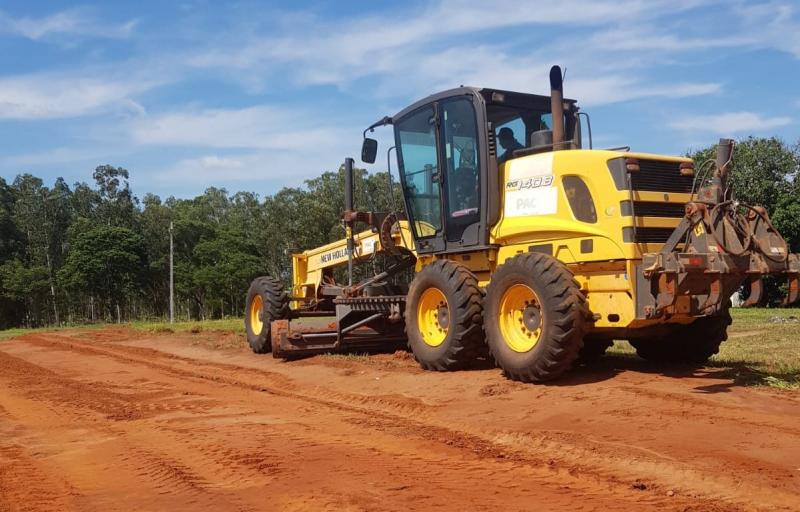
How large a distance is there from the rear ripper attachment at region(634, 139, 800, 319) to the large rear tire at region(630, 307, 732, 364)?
4.15 feet

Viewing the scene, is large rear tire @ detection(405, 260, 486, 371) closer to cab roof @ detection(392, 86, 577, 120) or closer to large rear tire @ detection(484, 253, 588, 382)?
large rear tire @ detection(484, 253, 588, 382)

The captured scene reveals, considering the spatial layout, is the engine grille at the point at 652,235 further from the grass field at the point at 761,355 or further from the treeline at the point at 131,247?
the treeline at the point at 131,247

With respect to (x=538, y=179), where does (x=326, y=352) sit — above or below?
below

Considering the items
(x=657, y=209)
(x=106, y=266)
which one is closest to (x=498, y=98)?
(x=657, y=209)

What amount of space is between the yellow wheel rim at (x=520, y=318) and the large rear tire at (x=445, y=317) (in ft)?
2.06

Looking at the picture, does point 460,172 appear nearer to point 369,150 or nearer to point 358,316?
point 369,150

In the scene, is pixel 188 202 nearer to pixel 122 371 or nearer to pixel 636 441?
pixel 122 371

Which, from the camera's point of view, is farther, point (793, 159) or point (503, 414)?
point (793, 159)

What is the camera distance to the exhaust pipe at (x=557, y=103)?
923 cm

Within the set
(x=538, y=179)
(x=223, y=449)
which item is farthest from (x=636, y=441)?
(x=538, y=179)

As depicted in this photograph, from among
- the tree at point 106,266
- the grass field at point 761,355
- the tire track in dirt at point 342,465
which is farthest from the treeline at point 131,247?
the tire track in dirt at point 342,465

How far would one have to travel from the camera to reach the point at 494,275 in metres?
8.77

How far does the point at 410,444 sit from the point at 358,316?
22.7ft

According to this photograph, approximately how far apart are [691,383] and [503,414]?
2.20 m
